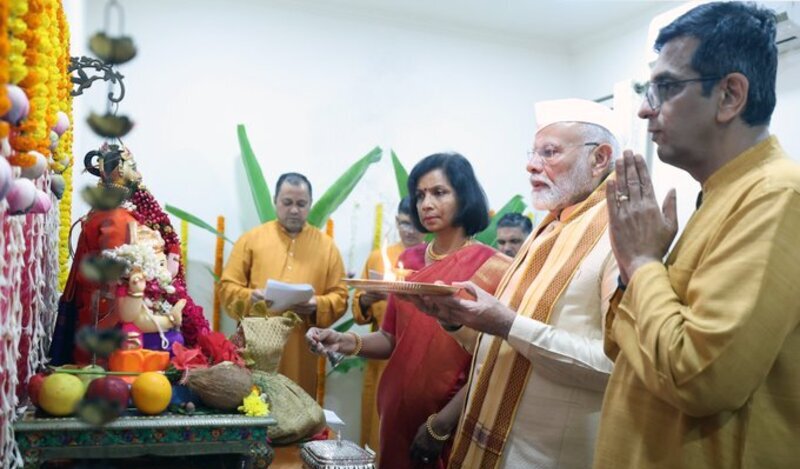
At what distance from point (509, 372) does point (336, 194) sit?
12.0 ft

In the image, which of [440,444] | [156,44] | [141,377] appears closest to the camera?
[141,377]

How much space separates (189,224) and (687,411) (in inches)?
189

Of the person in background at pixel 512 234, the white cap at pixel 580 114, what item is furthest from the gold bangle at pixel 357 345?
the person in background at pixel 512 234

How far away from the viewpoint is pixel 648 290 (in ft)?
3.92

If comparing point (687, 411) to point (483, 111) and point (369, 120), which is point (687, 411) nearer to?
point (369, 120)

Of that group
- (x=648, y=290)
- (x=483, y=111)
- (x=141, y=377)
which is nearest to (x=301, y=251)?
(x=483, y=111)

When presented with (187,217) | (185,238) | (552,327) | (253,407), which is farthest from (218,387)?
(185,238)

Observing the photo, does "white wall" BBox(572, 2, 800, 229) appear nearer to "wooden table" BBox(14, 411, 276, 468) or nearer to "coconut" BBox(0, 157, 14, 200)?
"wooden table" BBox(14, 411, 276, 468)

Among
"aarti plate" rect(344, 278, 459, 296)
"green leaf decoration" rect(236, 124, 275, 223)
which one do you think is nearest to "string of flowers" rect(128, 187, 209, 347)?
"aarti plate" rect(344, 278, 459, 296)

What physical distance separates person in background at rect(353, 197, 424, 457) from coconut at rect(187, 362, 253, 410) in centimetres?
220

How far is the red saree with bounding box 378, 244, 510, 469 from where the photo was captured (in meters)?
2.41

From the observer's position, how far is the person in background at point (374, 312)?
4545 mm

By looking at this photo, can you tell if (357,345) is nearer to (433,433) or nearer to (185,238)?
(433,433)

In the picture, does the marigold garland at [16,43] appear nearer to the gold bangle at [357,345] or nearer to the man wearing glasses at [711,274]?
the man wearing glasses at [711,274]
